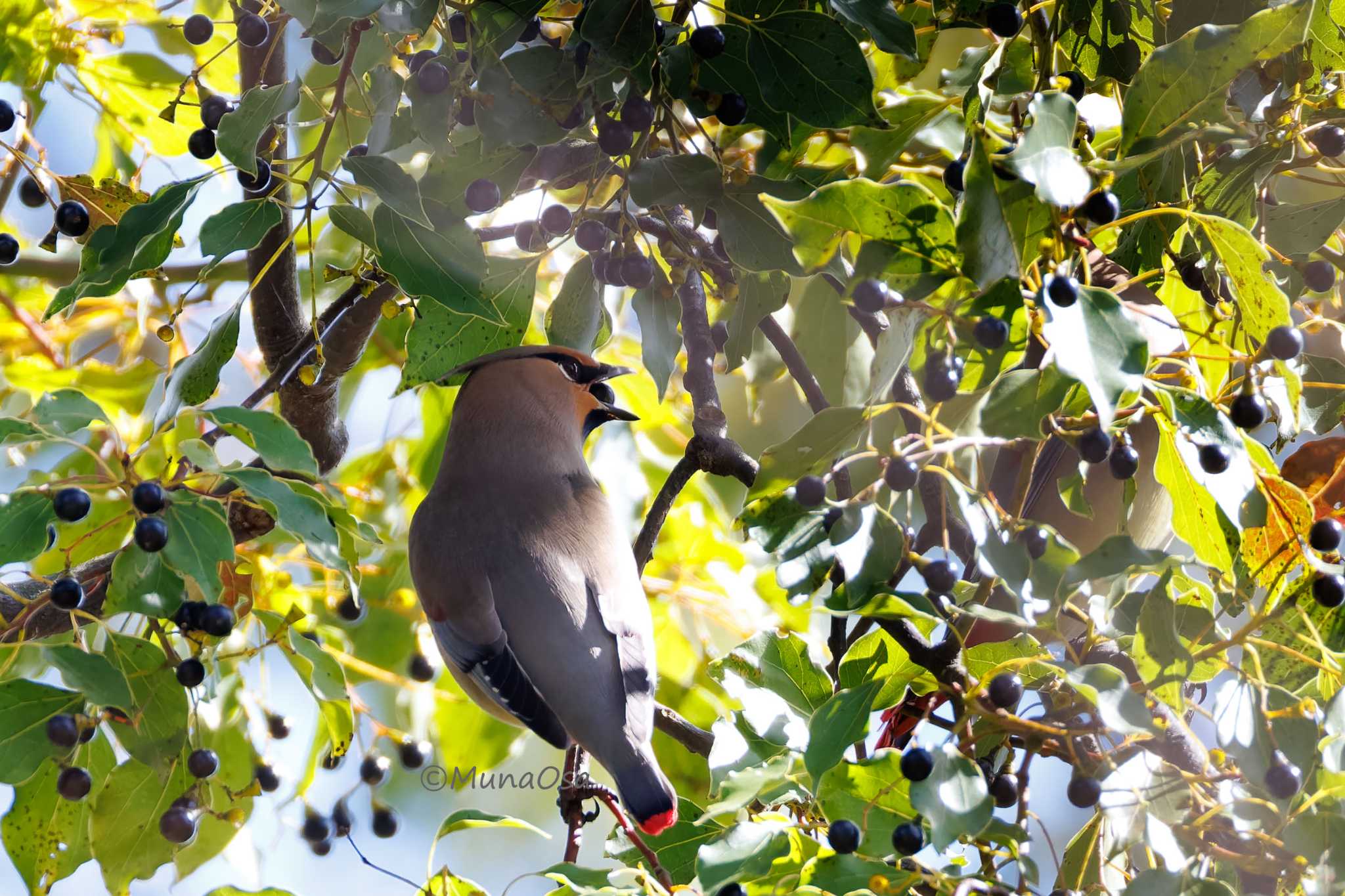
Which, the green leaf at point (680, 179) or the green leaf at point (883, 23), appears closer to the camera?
the green leaf at point (883, 23)

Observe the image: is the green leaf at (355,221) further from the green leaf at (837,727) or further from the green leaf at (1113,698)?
the green leaf at (1113,698)

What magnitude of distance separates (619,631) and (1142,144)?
81 cm

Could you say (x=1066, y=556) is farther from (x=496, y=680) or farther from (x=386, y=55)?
(x=386, y=55)

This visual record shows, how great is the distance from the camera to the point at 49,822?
5.43 ft

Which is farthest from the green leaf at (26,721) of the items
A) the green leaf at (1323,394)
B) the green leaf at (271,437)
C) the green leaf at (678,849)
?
the green leaf at (1323,394)

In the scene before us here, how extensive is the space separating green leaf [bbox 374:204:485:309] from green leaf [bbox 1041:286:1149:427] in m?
0.61

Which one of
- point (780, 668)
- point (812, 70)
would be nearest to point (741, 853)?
point (780, 668)

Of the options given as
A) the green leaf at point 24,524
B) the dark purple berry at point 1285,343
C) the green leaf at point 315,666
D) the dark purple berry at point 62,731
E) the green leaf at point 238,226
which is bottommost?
the green leaf at point 315,666

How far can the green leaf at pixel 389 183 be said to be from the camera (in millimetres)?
1281

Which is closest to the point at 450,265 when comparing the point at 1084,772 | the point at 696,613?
the point at 1084,772

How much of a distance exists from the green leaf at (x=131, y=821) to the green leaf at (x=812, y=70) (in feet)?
3.71

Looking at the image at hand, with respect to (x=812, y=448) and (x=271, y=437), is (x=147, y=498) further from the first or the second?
(x=812, y=448)

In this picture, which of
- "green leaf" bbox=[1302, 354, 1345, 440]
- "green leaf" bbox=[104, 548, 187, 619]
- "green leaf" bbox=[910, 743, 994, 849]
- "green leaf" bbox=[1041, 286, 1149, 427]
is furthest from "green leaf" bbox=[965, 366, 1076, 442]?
"green leaf" bbox=[104, 548, 187, 619]

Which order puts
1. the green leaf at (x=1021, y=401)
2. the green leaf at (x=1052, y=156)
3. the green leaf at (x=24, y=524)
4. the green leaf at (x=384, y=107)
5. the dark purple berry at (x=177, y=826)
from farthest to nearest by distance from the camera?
the dark purple berry at (x=177, y=826), the green leaf at (x=384, y=107), the green leaf at (x=24, y=524), the green leaf at (x=1021, y=401), the green leaf at (x=1052, y=156)
